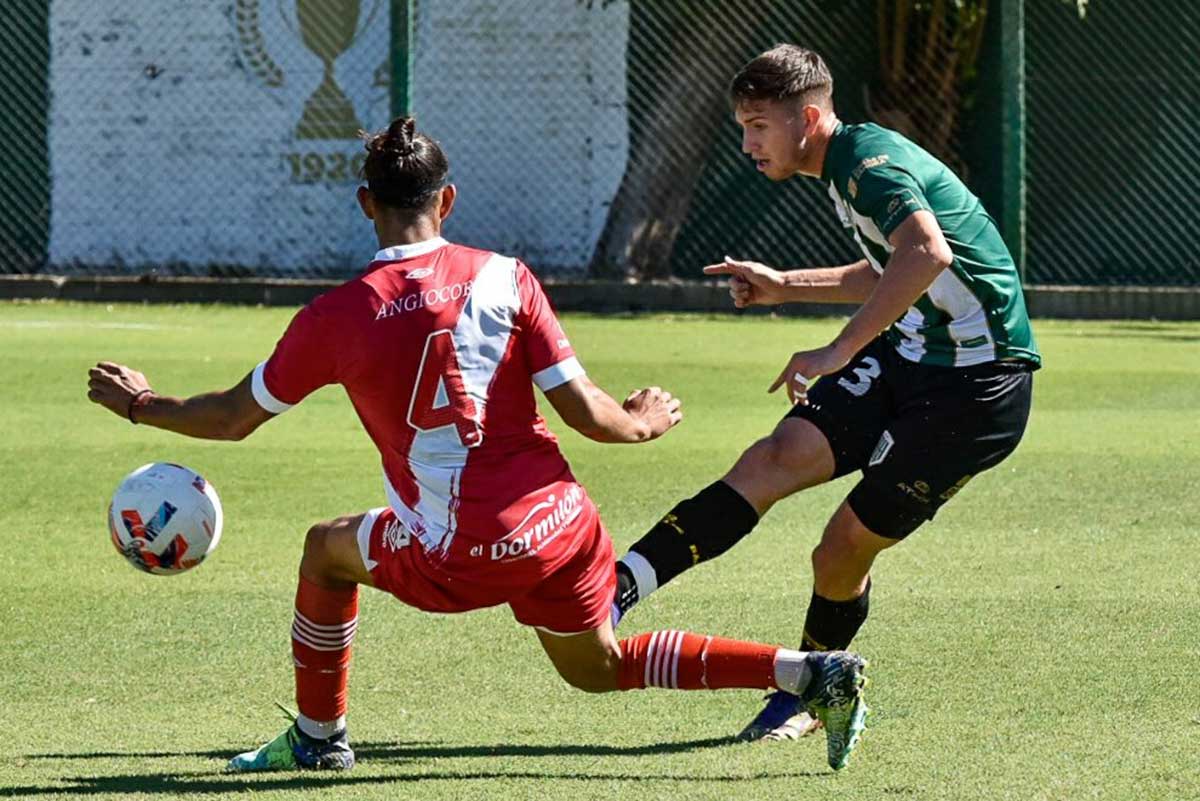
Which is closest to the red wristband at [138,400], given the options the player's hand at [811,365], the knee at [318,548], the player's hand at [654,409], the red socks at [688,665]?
the knee at [318,548]

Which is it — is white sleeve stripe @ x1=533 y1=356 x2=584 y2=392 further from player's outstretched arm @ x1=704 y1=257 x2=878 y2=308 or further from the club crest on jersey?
player's outstretched arm @ x1=704 y1=257 x2=878 y2=308

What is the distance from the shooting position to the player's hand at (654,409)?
190 inches

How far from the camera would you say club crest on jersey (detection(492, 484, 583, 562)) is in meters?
4.59

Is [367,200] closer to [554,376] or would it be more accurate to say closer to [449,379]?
[449,379]

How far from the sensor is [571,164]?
17922 mm

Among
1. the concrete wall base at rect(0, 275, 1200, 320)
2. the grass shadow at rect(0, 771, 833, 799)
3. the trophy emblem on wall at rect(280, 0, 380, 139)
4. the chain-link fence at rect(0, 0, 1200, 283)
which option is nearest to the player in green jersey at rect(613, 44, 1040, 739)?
the grass shadow at rect(0, 771, 833, 799)

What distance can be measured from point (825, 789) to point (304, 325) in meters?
1.67

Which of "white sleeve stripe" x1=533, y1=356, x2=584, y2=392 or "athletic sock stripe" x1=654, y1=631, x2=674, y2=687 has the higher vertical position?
"white sleeve stripe" x1=533, y1=356, x2=584, y2=392

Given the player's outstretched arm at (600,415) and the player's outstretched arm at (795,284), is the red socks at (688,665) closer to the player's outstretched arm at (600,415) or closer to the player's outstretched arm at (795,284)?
the player's outstretched arm at (600,415)

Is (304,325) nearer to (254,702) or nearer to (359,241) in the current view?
(254,702)

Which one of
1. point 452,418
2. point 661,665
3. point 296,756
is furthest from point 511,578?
point 296,756

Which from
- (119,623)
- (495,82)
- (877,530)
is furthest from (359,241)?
(877,530)

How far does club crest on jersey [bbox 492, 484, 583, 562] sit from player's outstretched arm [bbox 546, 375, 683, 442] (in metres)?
0.18

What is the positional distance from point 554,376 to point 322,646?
36.8 inches
